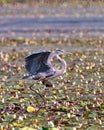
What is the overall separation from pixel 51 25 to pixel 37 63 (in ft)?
71.4

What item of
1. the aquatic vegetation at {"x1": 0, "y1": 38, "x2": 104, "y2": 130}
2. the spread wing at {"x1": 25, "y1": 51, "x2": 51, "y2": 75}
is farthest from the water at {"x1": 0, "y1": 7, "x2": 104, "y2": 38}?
the spread wing at {"x1": 25, "y1": 51, "x2": 51, "y2": 75}

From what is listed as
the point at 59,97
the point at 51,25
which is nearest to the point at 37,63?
the point at 59,97

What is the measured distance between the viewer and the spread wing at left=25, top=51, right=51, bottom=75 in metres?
12.2

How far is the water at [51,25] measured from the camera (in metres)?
29.3

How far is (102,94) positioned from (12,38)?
576 inches

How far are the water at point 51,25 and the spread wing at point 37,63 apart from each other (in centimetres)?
1508

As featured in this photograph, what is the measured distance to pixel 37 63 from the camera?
12.4 metres

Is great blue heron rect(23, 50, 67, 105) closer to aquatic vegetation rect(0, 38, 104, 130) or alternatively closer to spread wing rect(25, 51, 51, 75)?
spread wing rect(25, 51, 51, 75)

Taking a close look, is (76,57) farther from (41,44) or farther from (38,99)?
(38,99)

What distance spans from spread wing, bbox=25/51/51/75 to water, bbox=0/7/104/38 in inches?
594

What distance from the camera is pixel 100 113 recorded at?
10922 millimetres

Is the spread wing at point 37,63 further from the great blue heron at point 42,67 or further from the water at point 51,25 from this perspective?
the water at point 51,25

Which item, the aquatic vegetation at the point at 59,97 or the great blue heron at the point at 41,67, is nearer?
the aquatic vegetation at the point at 59,97

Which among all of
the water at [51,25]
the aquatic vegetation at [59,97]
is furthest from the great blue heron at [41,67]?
the water at [51,25]
